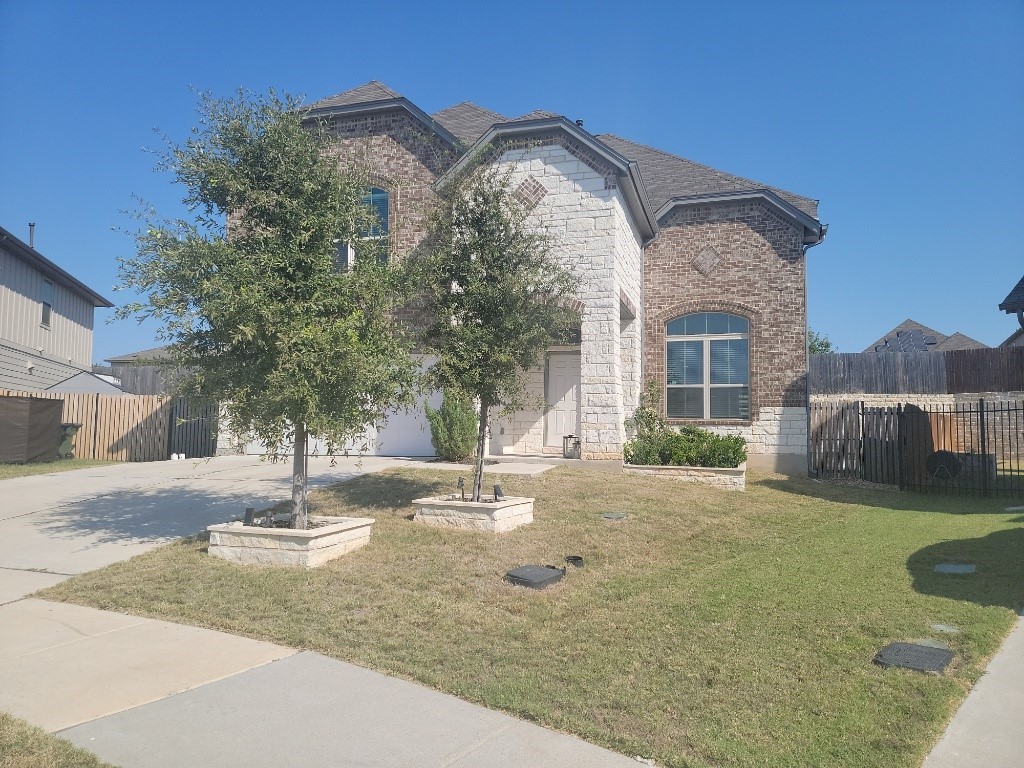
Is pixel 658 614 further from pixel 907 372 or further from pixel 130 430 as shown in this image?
pixel 907 372

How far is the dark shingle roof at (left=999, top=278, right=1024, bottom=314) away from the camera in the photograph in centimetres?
1489

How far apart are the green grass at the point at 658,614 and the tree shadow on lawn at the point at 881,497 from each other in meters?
1.97

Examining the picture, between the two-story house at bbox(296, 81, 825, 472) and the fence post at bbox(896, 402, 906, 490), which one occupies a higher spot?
the two-story house at bbox(296, 81, 825, 472)

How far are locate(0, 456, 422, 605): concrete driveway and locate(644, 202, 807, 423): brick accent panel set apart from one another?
8.07m

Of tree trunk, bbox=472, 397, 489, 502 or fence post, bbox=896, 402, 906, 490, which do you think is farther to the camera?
fence post, bbox=896, 402, 906, 490

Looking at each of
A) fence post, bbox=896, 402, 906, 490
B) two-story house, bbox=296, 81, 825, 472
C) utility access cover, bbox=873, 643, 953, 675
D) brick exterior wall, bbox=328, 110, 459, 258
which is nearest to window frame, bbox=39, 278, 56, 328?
two-story house, bbox=296, 81, 825, 472

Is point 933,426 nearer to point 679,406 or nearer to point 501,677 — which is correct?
point 679,406

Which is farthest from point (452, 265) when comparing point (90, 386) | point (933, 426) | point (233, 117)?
point (90, 386)

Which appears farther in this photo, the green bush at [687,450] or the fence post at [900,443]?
the fence post at [900,443]

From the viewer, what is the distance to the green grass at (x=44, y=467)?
1443cm

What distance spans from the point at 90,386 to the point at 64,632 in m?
19.4

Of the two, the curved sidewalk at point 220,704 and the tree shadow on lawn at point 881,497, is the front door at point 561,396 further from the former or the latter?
the curved sidewalk at point 220,704

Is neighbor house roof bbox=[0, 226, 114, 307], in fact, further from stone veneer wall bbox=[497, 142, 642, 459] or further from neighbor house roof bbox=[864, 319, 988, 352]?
neighbor house roof bbox=[864, 319, 988, 352]

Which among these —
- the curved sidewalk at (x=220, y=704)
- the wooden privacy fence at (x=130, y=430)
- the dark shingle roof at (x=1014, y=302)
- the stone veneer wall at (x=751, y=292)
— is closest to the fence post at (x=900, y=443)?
the stone veneer wall at (x=751, y=292)
